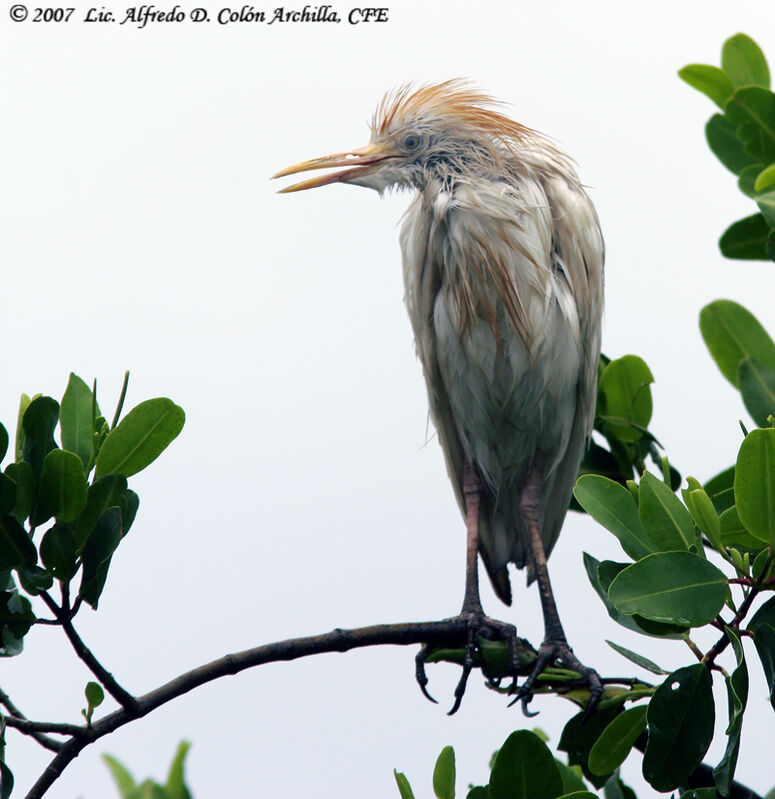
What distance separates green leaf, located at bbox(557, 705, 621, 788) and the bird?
38cm

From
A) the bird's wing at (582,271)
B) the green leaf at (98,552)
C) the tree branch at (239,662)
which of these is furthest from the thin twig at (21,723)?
the bird's wing at (582,271)

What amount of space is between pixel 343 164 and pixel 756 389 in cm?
144

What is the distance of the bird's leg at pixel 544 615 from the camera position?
2.13 m

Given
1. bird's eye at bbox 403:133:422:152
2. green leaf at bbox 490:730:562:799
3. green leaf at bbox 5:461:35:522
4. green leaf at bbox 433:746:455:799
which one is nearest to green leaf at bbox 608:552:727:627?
green leaf at bbox 490:730:562:799

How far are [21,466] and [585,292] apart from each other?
1662 millimetres

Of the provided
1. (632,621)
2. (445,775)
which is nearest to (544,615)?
(445,775)

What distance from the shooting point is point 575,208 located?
2.56 metres

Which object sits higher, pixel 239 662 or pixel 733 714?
pixel 239 662

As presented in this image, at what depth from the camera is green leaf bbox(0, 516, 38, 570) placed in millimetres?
1397

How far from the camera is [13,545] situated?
4.59 ft

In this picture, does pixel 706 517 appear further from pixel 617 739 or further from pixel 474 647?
pixel 474 647

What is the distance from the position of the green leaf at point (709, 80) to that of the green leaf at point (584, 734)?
1.31 m

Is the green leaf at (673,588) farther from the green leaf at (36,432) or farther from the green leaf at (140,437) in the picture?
the green leaf at (36,432)

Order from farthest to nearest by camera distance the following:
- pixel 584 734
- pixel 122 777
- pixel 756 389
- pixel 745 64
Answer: pixel 745 64
pixel 584 734
pixel 756 389
pixel 122 777
